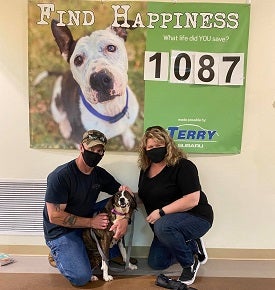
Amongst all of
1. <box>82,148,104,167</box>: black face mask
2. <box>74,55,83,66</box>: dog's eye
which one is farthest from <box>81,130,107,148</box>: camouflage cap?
<box>74,55,83,66</box>: dog's eye

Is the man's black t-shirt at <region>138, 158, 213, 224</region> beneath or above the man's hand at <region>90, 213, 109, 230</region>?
above

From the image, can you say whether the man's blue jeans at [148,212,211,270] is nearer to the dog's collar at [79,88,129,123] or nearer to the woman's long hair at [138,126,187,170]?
the woman's long hair at [138,126,187,170]

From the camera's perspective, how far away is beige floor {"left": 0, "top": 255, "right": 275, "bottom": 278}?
2816 mm

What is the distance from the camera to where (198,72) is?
2949 millimetres

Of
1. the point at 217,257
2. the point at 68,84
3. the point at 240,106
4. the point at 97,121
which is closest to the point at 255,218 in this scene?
the point at 217,257

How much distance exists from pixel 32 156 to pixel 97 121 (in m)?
0.63

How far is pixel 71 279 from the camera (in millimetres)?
2561

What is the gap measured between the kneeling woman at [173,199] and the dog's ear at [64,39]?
3.04ft

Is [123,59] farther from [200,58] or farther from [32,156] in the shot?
[32,156]

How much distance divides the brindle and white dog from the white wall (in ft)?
1.32

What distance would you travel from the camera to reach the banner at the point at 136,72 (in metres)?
2.91

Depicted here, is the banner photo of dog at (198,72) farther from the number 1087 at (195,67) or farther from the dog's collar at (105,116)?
the dog's collar at (105,116)

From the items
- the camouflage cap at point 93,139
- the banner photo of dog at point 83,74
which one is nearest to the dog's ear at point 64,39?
the banner photo of dog at point 83,74

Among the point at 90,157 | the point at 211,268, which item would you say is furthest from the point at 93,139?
the point at 211,268
